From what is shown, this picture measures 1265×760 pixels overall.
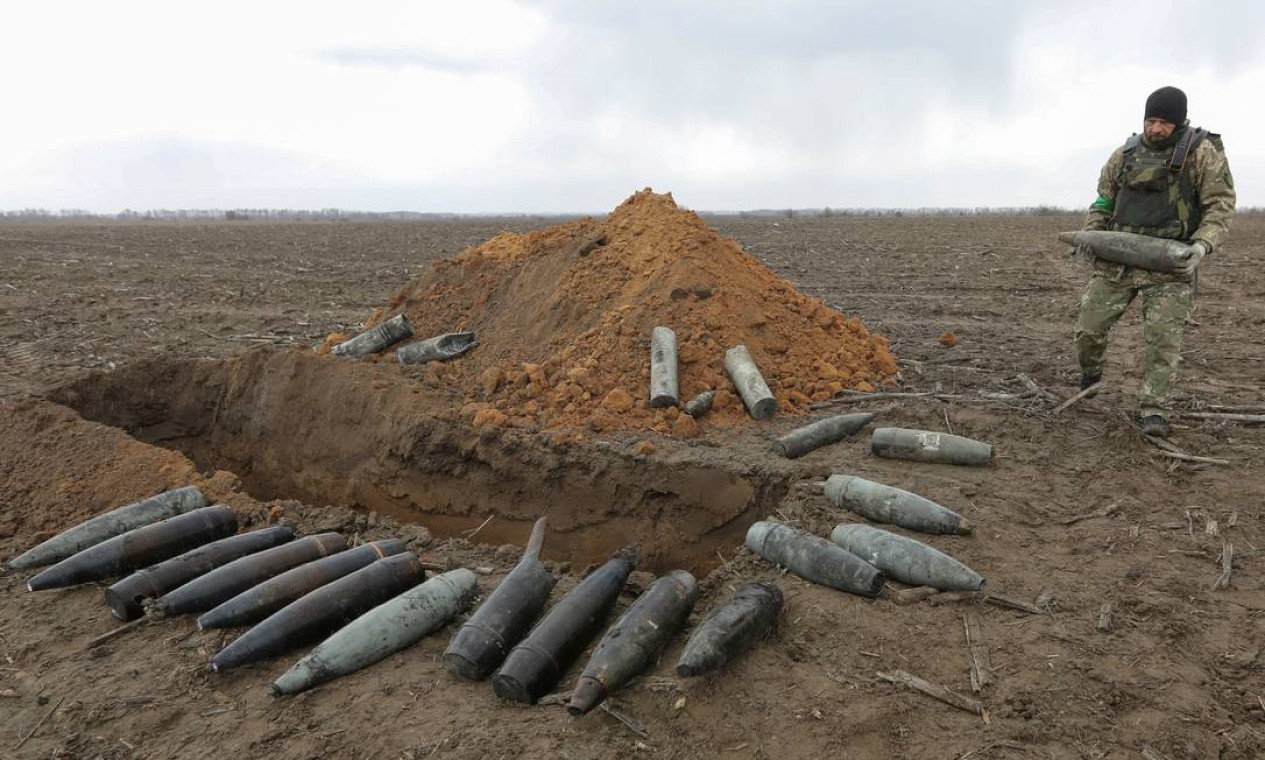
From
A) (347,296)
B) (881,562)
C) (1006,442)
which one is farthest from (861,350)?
(347,296)

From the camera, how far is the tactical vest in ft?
19.4

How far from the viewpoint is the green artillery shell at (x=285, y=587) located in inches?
181

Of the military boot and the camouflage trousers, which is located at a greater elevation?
the camouflage trousers

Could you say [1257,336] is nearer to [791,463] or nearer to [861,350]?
[861,350]

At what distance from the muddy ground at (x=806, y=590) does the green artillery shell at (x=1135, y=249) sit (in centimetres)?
132

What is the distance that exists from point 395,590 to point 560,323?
4.21 metres

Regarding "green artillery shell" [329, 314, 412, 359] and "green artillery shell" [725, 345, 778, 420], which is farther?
"green artillery shell" [329, 314, 412, 359]

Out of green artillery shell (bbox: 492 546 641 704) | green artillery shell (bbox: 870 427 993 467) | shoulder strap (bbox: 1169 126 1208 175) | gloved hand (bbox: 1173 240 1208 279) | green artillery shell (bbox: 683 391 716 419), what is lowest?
green artillery shell (bbox: 492 546 641 704)

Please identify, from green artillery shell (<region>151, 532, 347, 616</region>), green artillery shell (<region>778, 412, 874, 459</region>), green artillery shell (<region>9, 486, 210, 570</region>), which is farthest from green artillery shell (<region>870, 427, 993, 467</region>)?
green artillery shell (<region>9, 486, 210, 570</region>)

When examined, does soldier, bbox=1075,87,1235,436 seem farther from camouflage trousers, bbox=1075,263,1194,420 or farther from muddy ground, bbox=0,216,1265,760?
muddy ground, bbox=0,216,1265,760

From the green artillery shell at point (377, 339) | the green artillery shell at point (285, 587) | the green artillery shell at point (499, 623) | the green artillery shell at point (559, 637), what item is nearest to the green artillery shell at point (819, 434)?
the green artillery shell at point (559, 637)

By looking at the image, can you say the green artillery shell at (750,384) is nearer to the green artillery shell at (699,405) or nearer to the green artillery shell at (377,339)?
the green artillery shell at (699,405)

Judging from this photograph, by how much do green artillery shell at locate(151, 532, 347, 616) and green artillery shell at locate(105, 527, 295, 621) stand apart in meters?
0.12

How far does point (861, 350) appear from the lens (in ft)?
27.5
